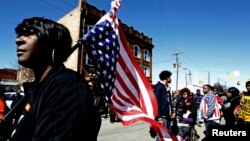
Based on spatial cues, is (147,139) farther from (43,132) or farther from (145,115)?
(43,132)

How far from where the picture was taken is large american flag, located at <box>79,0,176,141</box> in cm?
387

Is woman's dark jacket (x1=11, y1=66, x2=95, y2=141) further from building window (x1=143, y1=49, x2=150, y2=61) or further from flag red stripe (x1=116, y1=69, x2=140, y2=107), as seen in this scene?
building window (x1=143, y1=49, x2=150, y2=61)

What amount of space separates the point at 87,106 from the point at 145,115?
2596 mm

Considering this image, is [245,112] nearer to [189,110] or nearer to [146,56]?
[189,110]

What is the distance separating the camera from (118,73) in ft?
13.2

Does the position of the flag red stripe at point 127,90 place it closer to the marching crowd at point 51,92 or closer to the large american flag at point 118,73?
the large american flag at point 118,73

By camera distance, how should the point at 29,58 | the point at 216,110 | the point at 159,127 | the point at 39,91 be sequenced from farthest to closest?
1. the point at 216,110
2. the point at 159,127
3. the point at 29,58
4. the point at 39,91

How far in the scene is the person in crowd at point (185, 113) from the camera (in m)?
8.58

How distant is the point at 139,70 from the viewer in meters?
4.07

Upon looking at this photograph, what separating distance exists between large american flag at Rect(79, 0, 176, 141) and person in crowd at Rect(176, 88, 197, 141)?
192 inches

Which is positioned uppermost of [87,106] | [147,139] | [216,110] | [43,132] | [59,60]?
[59,60]

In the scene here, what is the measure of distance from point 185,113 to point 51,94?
26.8 feet

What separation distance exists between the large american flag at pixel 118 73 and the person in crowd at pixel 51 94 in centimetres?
220

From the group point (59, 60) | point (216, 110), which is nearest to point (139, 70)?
point (59, 60)
